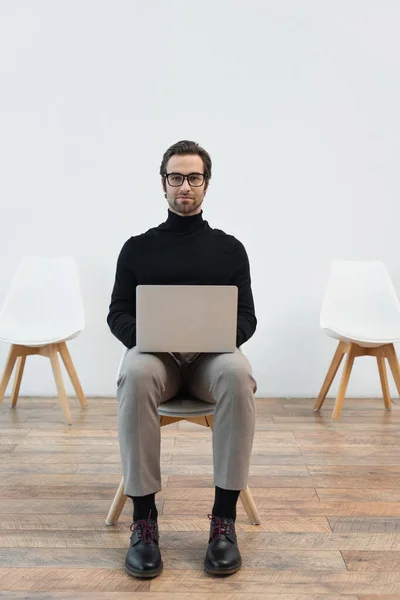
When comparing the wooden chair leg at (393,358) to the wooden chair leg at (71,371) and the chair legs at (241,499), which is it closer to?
the chair legs at (241,499)

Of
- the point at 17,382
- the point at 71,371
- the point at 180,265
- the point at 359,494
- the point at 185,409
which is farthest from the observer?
the point at 17,382

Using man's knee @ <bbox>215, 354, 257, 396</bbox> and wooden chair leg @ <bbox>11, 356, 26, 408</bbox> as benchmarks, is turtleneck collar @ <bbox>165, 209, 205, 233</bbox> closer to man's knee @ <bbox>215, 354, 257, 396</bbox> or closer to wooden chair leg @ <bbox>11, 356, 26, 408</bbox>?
man's knee @ <bbox>215, 354, 257, 396</bbox>

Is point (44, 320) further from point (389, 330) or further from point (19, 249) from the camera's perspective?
point (389, 330)

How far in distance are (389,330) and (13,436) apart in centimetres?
201

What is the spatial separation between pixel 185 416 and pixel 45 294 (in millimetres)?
1937

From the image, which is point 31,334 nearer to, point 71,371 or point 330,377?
point 71,371

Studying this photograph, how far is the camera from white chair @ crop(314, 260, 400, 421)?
3.22 meters

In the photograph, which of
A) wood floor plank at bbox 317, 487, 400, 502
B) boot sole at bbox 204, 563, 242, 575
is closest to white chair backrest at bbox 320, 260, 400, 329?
wood floor plank at bbox 317, 487, 400, 502

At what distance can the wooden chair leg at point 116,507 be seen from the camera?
1.90 meters

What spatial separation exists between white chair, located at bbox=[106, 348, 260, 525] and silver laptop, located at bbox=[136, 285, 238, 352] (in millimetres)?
171

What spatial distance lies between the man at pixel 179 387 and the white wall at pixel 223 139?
180 centimetres

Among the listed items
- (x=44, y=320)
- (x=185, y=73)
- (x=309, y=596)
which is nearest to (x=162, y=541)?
(x=309, y=596)

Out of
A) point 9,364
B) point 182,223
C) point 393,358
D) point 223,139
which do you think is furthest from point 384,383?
point 9,364

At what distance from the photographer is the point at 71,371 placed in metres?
3.34
